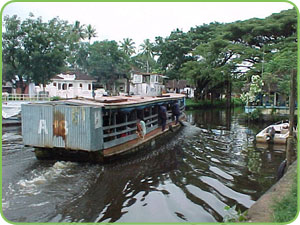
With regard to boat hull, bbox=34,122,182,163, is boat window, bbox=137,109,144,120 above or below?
above

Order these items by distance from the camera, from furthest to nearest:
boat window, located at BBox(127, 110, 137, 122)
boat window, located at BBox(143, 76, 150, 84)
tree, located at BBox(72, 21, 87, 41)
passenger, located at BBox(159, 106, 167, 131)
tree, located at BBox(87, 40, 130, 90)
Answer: tree, located at BBox(72, 21, 87, 41)
tree, located at BBox(87, 40, 130, 90)
boat window, located at BBox(143, 76, 150, 84)
passenger, located at BBox(159, 106, 167, 131)
boat window, located at BBox(127, 110, 137, 122)

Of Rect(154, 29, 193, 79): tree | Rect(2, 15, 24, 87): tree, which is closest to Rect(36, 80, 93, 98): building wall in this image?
Rect(2, 15, 24, 87): tree

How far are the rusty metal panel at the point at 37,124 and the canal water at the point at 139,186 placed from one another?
0.76m

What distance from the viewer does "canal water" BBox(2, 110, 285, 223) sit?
6336 mm

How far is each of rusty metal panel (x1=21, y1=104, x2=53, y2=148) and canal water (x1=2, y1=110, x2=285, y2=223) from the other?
2.50 feet

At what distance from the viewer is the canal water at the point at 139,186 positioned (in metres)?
6.34

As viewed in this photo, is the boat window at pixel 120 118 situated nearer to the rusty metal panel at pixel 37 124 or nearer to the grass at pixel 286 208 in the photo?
the rusty metal panel at pixel 37 124

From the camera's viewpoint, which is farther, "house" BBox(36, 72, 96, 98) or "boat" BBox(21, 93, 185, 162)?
"house" BBox(36, 72, 96, 98)

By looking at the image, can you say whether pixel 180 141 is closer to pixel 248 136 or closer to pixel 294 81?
pixel 248 136

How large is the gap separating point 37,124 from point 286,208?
8.11m

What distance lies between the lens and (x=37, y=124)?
10031 mm

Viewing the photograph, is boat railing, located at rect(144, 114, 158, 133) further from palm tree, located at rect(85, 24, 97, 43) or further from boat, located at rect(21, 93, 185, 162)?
palm tree, located at rect(85, 24, 97, 43)

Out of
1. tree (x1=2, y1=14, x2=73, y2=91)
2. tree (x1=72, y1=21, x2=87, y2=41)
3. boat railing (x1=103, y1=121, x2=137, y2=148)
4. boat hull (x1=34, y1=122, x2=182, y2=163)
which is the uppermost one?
tree (x1=72, y1=21, x2=87, y2=41)

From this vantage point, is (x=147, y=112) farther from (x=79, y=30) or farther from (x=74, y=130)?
(x=79, y=30)
